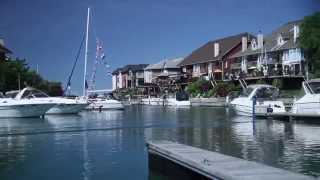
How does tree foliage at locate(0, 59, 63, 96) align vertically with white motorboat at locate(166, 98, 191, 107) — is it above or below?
above

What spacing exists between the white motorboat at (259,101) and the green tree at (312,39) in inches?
959

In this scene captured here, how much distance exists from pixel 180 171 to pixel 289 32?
74670mm

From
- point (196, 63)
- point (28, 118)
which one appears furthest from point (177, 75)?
point (28, 118)

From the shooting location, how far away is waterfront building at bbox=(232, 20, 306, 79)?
79.8 metres

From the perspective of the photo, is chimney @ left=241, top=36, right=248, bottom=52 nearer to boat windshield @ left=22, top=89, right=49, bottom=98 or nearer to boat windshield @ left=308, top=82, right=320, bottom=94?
boat windshield @ left=22, top=89, right=49, bottom=98

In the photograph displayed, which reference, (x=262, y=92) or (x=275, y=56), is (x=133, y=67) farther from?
(x=262, y=92)

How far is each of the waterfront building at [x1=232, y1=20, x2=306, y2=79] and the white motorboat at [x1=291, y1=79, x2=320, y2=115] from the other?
135 feet

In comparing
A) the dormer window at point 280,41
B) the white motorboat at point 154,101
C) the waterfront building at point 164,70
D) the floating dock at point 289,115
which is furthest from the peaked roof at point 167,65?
the floating dock at point 289,115

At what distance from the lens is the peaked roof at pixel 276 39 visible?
8294cm

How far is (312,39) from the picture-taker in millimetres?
71312

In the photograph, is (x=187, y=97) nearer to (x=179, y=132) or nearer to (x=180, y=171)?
(x=179, y=132)

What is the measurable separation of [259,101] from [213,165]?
33615 millimetres

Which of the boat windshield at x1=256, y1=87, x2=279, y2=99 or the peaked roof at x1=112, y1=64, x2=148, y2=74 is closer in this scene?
the boat windshield at x1=256, y1=87, x2=279, y2=99

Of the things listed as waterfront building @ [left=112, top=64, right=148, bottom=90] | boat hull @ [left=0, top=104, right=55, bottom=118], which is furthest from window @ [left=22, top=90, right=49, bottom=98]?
waterfront building @ [left=112, top=64, right=148, bottom=90]
